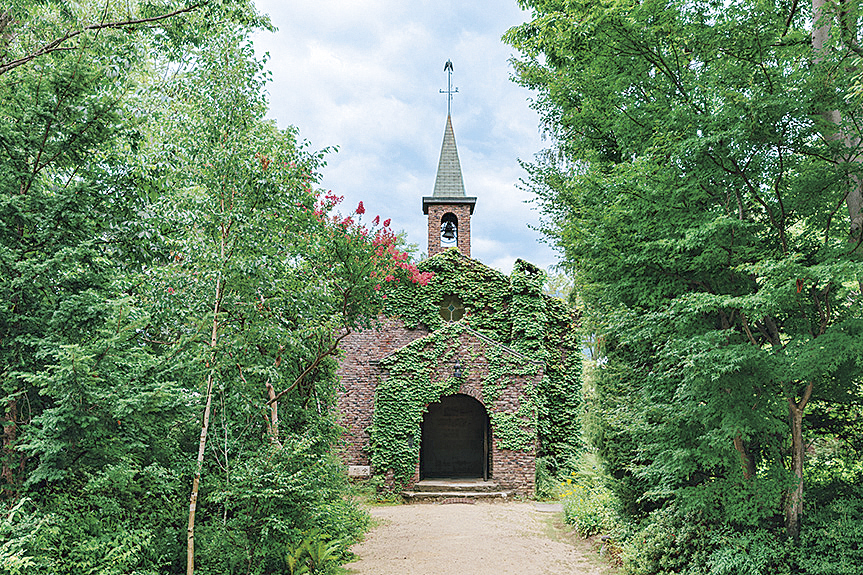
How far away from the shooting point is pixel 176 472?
4.98m

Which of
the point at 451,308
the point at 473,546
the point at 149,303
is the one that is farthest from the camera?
the point at 451,308

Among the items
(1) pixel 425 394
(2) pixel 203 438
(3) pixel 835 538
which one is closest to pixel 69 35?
(2) pixel 203 438

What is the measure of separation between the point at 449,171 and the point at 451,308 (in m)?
6.34

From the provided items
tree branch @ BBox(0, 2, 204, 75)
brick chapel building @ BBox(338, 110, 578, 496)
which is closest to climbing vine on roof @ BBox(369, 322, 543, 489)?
brick chapel building @ BBox(338, 110, 578, 496)

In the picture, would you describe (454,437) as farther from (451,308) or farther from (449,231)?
(449,231)

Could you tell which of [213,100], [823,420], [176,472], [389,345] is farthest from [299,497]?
[389,345]

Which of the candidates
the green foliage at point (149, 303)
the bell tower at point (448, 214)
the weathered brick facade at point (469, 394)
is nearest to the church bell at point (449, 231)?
the bell tower at point (448, 214)

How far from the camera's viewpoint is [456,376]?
14.2m

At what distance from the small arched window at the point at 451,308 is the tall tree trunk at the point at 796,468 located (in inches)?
445

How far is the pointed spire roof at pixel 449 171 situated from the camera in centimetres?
1909

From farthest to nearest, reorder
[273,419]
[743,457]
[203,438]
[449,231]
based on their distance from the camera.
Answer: [449,231] < [273,419] < [743,457] < [203,438]

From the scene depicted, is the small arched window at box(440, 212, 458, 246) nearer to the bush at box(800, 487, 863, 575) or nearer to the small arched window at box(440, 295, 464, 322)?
the small arched window at box(440, 295, 464, 322)

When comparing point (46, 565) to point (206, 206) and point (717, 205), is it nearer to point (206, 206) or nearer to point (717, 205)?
point (206, 206)

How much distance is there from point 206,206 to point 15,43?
3.07 meters
